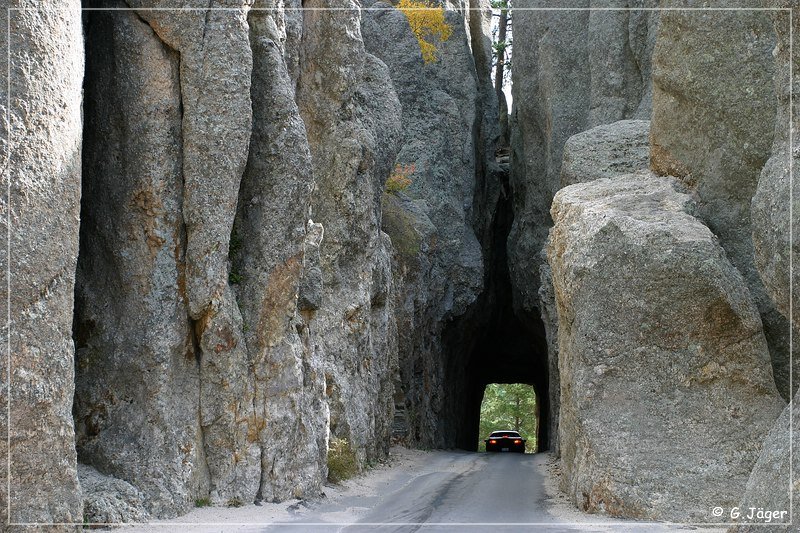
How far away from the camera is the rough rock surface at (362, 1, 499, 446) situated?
2442 centimetres

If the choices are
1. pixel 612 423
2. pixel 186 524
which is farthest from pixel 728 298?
pixel 186 524

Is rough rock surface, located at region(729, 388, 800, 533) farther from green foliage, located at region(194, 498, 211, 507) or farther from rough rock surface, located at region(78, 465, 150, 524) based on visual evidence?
green foliage, located at region(194, 498, 211, 507)

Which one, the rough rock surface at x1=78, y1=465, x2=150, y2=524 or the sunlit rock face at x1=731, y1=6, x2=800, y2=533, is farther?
the rough rock surface at x1=78, y1=465, x2=150, y2=524

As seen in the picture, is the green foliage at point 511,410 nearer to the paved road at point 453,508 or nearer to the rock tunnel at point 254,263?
the paved road at point 453,508

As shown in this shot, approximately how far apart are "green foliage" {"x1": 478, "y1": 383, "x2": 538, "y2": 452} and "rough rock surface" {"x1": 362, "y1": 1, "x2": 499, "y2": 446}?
19.3m

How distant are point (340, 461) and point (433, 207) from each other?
12.9 metres

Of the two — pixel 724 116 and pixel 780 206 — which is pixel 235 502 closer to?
pixel 780 206

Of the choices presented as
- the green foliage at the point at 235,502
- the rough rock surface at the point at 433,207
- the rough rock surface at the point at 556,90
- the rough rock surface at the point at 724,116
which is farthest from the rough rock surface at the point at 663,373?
the rough rock surface at the point at 433,207

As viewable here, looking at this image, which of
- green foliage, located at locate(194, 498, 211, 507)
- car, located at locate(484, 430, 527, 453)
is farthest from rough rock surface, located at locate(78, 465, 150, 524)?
car, located at locate(484, 430, 527, 453)

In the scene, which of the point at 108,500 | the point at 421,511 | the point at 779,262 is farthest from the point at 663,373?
the point at 108,500

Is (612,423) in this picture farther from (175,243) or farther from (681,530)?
(175,243)

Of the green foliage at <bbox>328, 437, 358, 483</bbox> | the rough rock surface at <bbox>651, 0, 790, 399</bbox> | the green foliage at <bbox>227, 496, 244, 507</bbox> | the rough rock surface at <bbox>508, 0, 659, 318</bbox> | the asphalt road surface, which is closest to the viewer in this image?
the asphalt road surface

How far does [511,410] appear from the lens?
5125 cm

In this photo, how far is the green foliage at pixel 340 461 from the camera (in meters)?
15.8
